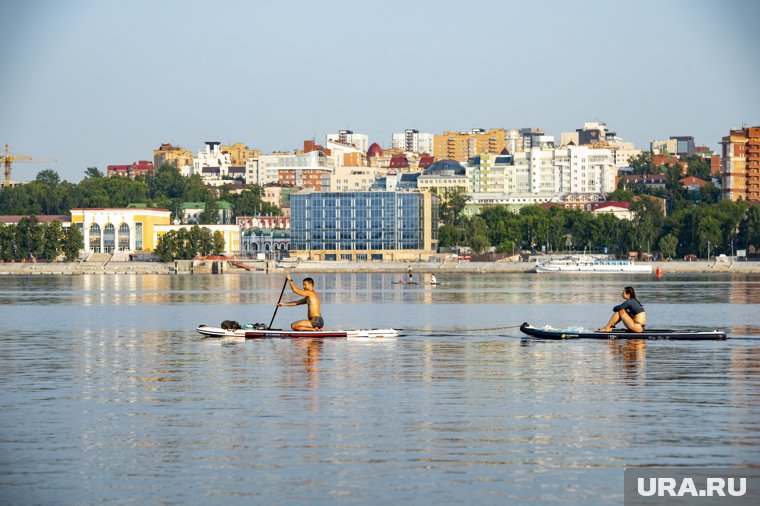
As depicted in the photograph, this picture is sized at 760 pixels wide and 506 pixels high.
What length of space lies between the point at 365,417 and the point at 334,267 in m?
165

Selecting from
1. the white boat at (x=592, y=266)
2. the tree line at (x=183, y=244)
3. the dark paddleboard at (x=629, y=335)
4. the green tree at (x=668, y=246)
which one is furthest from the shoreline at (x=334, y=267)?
the dark paddleboard at (x=629, y=335)

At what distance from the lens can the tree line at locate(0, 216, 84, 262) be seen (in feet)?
624

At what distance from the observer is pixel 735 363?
→ 121ft

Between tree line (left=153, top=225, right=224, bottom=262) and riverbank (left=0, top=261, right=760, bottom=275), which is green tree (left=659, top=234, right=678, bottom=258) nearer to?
riverbank (left=0, top=261, right=760, bottom=275)

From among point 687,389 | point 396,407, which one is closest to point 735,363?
point 687,389

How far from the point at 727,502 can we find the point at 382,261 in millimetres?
176958

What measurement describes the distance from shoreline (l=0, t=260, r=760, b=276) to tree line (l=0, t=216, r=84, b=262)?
249 centimetres

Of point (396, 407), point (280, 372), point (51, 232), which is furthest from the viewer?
point (51, 232)

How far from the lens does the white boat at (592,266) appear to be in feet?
587

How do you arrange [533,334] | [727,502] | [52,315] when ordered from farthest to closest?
[52,315], [533,334], [727,502]

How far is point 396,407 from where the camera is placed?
28156mm

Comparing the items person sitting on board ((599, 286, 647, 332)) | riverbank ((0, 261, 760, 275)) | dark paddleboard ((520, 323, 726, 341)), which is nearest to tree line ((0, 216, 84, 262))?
riverbank ((0, 261, 760, 275))

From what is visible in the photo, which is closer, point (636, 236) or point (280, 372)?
point (280, 372)

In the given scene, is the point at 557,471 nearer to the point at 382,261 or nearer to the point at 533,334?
the point at 533,334
